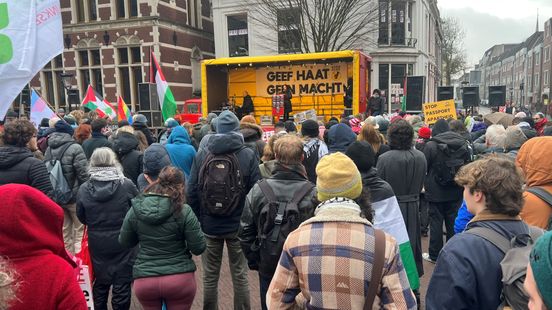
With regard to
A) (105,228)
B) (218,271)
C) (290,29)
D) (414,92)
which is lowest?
(218,271)

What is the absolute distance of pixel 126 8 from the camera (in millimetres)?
25812

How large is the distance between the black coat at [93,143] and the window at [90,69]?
2244cm

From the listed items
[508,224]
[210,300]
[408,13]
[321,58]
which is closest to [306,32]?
[408,13]

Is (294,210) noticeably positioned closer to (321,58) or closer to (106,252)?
(106,252)

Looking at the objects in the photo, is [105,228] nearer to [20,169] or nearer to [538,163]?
[20,169]

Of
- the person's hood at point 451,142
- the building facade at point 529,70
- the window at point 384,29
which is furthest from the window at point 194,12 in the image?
the building facade at point 529,70

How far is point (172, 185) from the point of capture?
11.3 ft

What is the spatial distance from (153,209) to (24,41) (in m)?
2.48

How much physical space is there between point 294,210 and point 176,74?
85.0ft

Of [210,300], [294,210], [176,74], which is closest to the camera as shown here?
[294,210]

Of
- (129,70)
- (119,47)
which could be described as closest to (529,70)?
(129,70)

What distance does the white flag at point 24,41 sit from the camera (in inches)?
162

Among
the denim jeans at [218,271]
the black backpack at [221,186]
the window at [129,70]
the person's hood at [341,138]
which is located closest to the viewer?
the black backpack at [221,186]

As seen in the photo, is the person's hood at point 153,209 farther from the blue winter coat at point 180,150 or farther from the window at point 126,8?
the window at point 126,8
